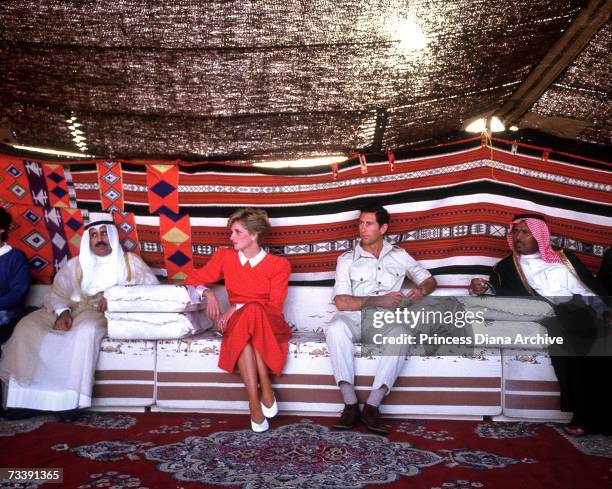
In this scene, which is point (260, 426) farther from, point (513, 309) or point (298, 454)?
point (513, 309)

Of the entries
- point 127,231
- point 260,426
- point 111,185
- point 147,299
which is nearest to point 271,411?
point 260,426

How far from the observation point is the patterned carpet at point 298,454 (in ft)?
9.20

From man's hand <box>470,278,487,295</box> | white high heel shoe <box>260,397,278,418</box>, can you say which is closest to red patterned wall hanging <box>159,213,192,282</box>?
white high heel shoe <box>260,397,278,418</box>

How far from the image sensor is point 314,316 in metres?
4.82

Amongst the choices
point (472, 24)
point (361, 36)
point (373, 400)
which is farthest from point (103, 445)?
point (472, 24)

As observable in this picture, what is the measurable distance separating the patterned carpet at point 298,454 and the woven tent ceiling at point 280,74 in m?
2.15

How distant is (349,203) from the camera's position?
4.87 metres

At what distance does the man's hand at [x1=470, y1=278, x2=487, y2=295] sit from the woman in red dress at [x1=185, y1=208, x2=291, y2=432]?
1354mm

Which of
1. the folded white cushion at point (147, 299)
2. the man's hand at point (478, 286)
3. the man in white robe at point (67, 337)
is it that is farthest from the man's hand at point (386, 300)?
the man in white robe at point (67, 337)

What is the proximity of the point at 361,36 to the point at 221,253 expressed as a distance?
1.90m

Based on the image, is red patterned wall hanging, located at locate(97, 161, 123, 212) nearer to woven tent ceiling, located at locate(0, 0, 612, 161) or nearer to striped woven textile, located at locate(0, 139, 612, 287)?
striped woven textile, located at locate(0, 139, 612, 287)

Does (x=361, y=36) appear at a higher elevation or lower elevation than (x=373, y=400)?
higher

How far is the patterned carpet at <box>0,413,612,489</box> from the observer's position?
2.80 m

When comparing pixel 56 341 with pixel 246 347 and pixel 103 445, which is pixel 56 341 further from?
pixel 246 347
